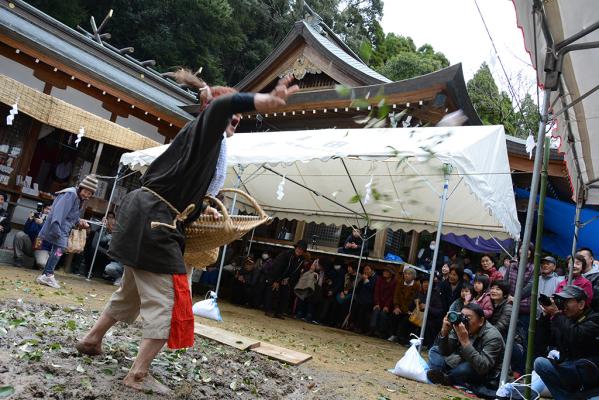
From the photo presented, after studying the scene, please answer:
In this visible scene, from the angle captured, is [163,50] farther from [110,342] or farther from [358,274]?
[110,342]

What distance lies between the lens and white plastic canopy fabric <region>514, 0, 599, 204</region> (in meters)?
2.99

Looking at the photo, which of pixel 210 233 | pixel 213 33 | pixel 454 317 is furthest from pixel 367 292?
pixel 213 33

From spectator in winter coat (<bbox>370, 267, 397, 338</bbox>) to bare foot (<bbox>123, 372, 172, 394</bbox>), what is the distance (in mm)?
6311

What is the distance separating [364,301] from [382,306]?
1.18 feet

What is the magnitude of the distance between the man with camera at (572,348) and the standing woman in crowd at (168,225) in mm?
2733

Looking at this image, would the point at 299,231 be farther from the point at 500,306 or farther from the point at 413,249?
the point at 500,306

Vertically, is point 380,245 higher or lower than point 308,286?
higher

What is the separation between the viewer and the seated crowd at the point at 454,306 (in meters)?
3.58

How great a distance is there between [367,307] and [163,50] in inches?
636

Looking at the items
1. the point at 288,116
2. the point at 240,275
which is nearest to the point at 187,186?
the point at 240,275

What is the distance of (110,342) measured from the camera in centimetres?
348

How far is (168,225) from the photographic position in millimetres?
2646

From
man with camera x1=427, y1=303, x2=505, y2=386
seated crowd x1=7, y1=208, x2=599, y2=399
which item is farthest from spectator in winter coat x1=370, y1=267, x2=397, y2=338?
man with camera x1=427, y1=303, x2=505, y2=386

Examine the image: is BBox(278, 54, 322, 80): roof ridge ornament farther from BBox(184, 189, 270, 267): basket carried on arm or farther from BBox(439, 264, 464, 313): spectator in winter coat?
BBox(184, 189, 270, 267): basket carried on arm
